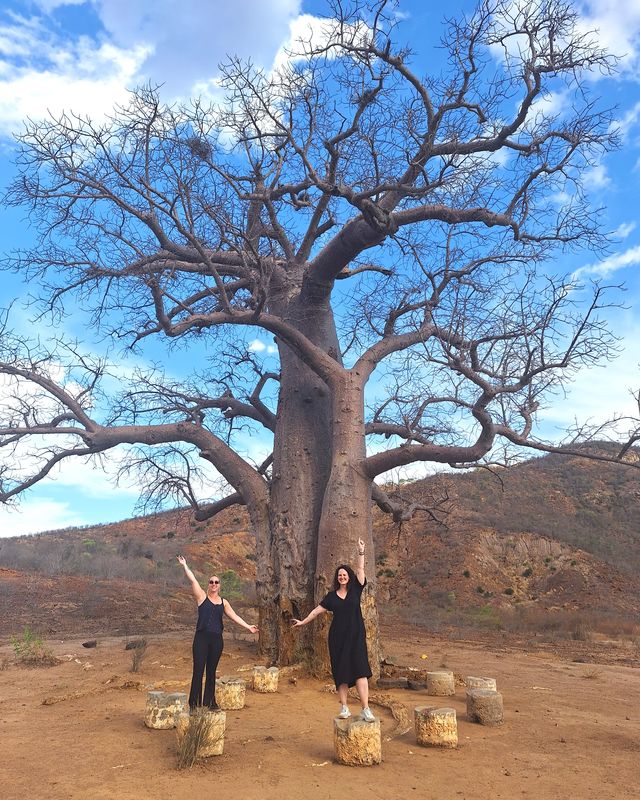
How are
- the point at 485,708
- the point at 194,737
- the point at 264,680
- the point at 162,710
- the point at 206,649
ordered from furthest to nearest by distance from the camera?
1. the point at 264,680
2. the point at 485,708
3. the point at 162,710
4. the point at 206,649
5. the point at 194,737

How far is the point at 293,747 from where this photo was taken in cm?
433

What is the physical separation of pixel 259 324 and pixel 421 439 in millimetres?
2474

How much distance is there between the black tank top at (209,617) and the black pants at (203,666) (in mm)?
37

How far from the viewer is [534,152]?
7.45m

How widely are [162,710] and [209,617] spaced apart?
937mm

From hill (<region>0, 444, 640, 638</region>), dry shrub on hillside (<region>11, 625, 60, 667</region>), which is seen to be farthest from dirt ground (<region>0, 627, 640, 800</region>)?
hill (<region>0, 444, 640, 638</region>)

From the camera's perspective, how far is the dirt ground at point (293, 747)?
354cm

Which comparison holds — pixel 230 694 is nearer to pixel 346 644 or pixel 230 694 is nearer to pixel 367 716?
pixel 346 644

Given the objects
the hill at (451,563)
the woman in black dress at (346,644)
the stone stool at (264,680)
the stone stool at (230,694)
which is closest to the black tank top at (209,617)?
the woman in black dress at (346,644)

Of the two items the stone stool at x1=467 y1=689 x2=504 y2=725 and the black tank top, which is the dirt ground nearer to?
the stone stool at x1=467 y1=689 x2=504 y2=725

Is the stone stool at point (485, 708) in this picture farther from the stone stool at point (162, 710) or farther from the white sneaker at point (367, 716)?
the stone stool at point (162, 710)

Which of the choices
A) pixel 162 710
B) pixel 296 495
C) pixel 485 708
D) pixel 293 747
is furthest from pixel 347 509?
pixel 293 747

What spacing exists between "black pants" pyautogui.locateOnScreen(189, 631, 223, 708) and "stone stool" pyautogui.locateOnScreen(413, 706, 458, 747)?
4.98 feet

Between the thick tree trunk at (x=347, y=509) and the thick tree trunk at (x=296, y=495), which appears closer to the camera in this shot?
the thick tree trunk at (x=347, y=509)
